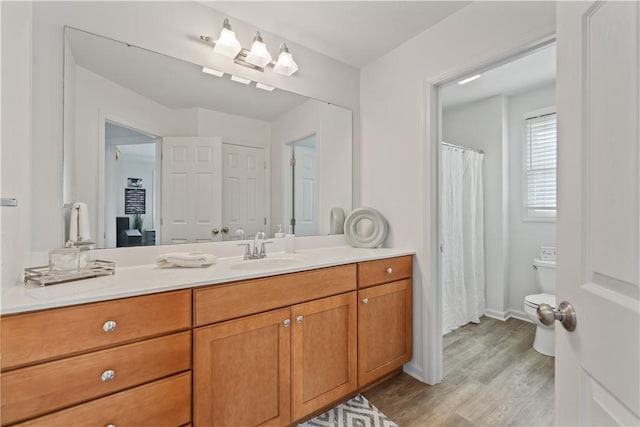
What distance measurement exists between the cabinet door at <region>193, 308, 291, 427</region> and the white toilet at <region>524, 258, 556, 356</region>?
1825mm

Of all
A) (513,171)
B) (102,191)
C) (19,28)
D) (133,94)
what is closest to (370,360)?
(102,191)

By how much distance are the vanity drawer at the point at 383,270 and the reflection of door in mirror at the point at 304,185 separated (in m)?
0.63

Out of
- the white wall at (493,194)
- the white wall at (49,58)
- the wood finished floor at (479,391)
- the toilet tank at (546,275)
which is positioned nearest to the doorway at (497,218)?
the white wall at (493,194)

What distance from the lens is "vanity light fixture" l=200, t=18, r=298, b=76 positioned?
5.87ft

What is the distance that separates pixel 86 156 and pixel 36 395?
1.08 m

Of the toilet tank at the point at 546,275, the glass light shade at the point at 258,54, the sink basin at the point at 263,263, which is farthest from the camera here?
the toilet tank at the point at 546,275

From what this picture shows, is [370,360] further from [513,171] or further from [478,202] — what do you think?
[513,171]

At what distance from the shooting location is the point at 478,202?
10.3 feet

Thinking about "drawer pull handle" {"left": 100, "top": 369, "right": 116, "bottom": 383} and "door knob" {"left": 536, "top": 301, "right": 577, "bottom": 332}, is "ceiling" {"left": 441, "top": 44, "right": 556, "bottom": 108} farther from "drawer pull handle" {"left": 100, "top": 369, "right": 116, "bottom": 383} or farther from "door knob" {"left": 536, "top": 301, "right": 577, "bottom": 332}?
"drawer pull handle" {"left": 100, "top": 369, "right": 116, "bottom": 383}

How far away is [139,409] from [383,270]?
1.40m

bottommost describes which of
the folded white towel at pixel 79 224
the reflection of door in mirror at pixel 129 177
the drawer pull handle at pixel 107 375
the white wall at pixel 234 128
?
the drawer pull handle at pixel 107 375

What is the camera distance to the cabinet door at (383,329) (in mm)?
1804

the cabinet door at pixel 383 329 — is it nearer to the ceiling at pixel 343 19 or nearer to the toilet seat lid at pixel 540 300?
the toilet seat lid at pixel 540 300

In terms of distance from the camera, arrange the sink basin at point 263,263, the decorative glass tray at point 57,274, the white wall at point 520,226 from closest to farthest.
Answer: the decorative glass tray at point 57,274 < the sink basin at point 263,263 < the white wall at point 520,226
